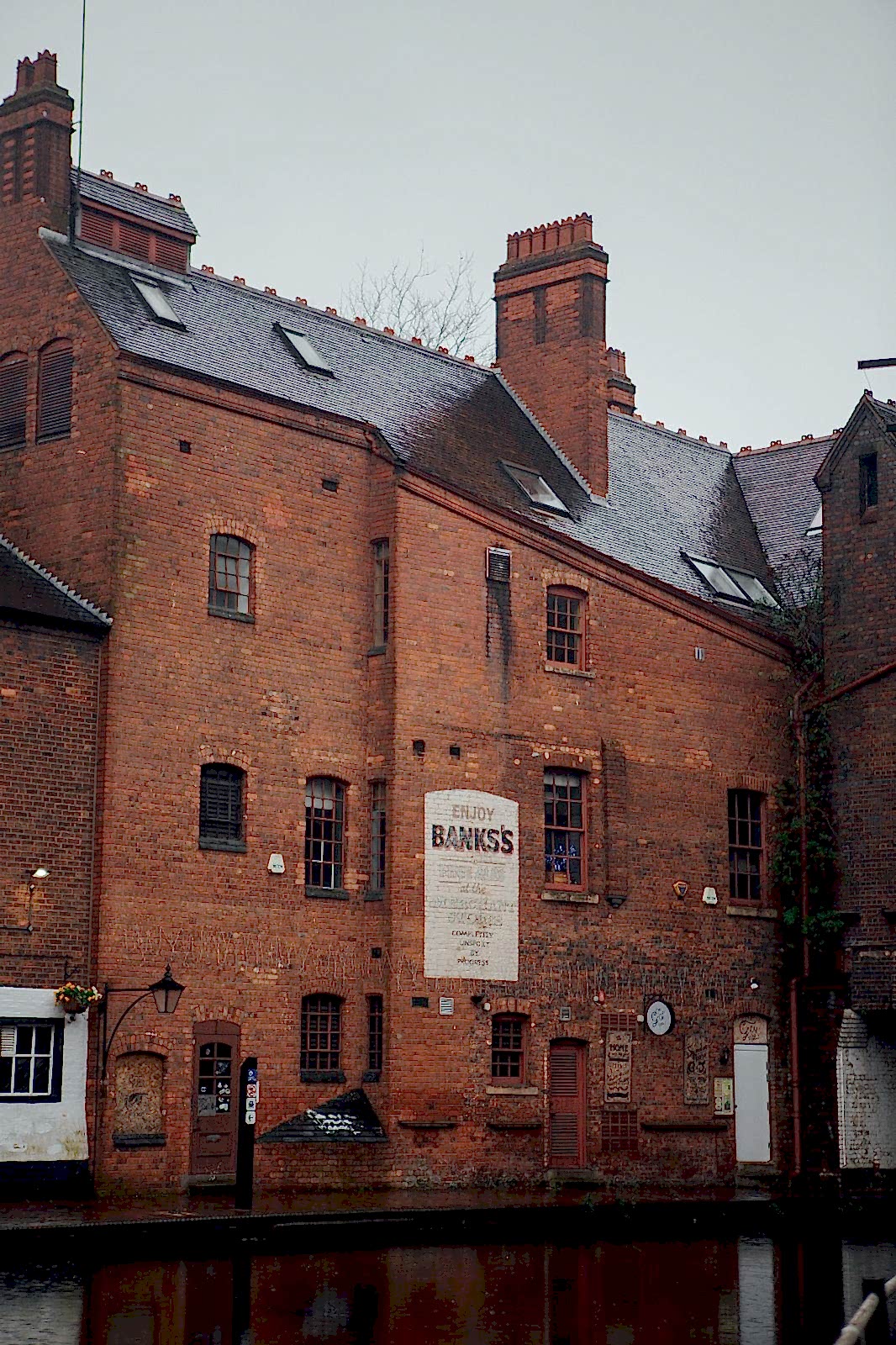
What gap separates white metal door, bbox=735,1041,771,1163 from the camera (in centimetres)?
3362

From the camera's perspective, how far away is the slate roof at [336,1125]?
91.1ft

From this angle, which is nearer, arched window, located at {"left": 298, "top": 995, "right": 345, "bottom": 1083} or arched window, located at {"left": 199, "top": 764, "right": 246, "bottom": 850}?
arched window, located at {"left": 199, "top": 764, "right": 246, "bottom": 850}

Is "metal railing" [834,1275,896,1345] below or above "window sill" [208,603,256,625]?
below

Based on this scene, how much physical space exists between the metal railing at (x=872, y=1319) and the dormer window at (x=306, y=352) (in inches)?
858

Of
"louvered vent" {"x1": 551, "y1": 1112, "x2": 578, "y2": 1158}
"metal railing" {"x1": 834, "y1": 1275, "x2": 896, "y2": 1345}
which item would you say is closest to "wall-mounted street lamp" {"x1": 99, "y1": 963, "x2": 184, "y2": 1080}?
"louvered vent" {"x1": 551, "y1": 1112, "x2": 578, "y2": 1158}

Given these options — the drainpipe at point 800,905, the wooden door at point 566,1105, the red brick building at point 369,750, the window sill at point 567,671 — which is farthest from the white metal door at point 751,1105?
the window sill at point 567,671

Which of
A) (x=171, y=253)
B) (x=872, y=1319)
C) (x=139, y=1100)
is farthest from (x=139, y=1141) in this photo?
(x=872, y=1319)

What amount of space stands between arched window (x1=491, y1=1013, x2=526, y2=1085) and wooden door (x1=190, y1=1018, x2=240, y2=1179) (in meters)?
4.66

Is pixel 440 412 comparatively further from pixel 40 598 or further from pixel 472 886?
pixel 40 598

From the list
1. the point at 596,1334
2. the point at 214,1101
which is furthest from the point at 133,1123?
the point at 596,1334

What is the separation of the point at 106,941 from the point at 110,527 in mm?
5670

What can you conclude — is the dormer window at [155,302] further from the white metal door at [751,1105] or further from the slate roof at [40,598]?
the white metal door at [751,1105]

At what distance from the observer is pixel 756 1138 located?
33781 millimetres

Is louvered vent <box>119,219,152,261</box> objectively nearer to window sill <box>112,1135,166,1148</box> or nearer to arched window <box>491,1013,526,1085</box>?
arched window <box>491,1013,526,1085</box>
